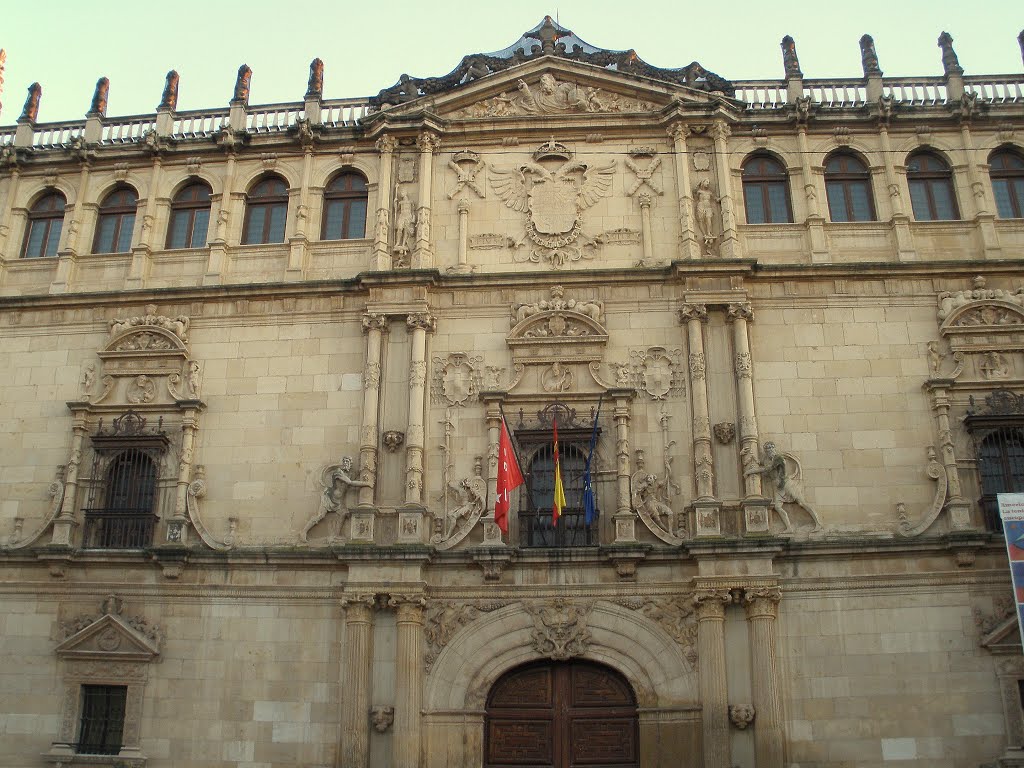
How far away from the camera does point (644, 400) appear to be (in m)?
17.8

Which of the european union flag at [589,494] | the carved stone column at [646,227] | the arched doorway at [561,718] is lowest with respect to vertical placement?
the arched doorway at [561,718]

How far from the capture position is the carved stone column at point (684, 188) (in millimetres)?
18766

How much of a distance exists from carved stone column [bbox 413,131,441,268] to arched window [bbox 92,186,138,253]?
247 inches

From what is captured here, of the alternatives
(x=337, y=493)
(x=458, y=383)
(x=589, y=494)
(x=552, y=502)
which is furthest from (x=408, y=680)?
(x=458, y=383)

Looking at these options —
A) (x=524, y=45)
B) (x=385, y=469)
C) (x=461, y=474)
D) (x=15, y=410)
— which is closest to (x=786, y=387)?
(x=461, y=474)

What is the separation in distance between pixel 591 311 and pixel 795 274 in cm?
396

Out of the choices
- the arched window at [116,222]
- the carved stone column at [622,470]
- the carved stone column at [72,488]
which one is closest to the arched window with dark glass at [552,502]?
the carved stone column at [622,470]

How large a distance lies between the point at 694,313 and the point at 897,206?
190 inches

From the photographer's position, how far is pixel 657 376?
1795 centimetres

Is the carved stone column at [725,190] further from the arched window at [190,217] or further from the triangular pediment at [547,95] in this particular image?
the arched window at [190,217]

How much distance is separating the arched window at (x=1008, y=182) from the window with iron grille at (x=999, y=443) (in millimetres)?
4279

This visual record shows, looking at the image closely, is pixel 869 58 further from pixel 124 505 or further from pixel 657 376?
pixel 124 505

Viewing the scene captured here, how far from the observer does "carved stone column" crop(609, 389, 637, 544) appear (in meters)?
Answer: 16.8

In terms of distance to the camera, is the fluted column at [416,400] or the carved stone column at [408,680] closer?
the carved stone column at [408,680]
